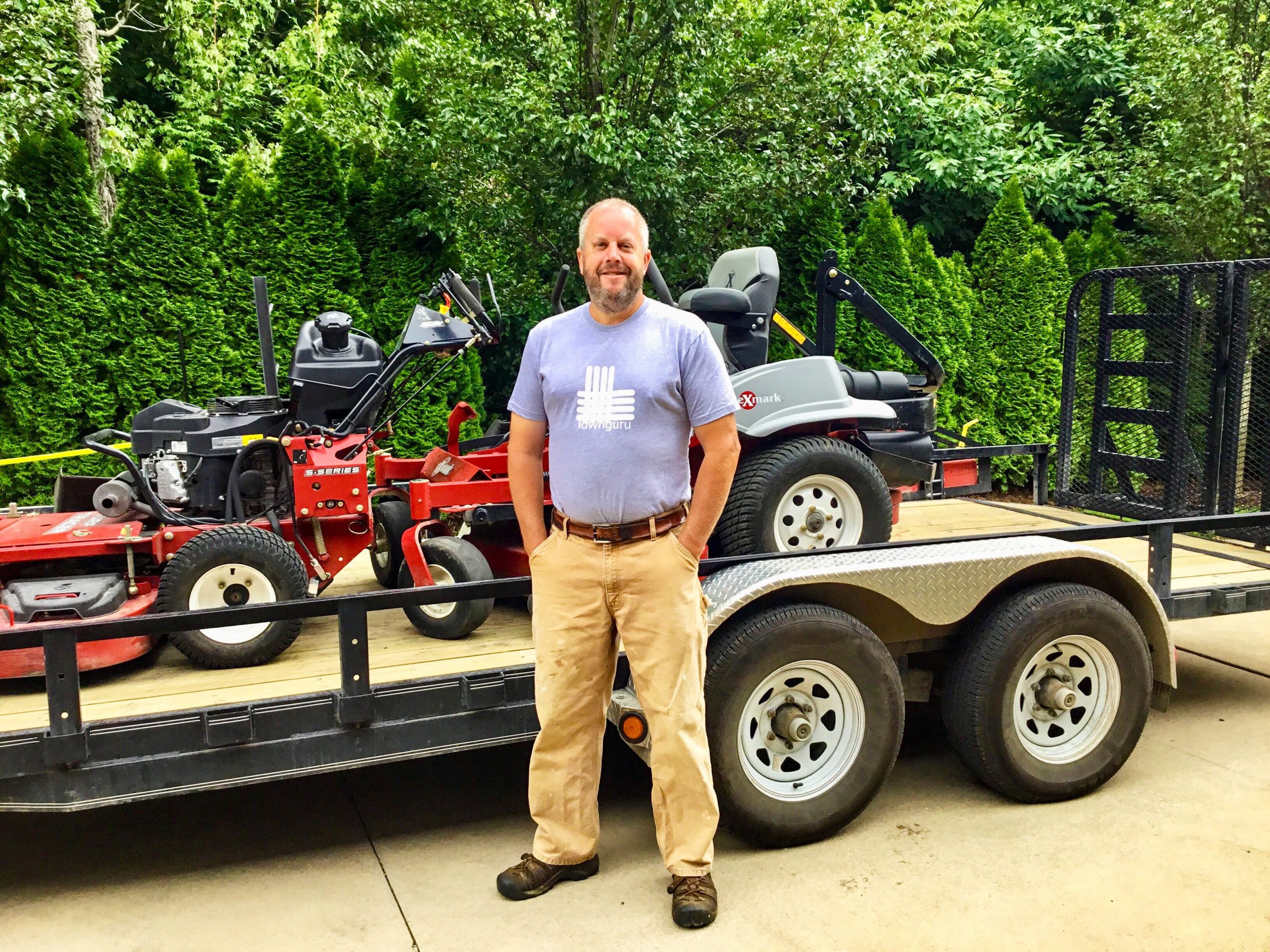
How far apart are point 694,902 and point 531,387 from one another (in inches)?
60.2

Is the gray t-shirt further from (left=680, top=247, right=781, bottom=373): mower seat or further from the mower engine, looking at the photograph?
the mower engine

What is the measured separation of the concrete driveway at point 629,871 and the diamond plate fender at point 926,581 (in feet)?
2.13

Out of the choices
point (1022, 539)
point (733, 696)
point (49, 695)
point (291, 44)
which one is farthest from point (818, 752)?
point (291, 44)

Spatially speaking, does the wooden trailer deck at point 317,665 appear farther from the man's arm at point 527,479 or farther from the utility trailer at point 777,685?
the man's arm at point 527,479

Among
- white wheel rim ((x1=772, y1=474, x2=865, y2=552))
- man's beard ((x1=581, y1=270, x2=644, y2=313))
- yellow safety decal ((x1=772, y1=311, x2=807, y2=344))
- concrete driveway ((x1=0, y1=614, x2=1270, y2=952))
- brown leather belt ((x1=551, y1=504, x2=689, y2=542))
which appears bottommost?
concrete driveway ((x1=0, y1=614, x2=1270, y2=952))

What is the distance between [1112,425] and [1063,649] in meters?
2.31

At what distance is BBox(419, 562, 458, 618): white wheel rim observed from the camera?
4.05m

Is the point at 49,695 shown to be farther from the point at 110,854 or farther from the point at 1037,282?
the point at 1037,282

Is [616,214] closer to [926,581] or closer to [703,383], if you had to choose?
[703,383]

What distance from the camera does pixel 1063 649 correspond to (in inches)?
160

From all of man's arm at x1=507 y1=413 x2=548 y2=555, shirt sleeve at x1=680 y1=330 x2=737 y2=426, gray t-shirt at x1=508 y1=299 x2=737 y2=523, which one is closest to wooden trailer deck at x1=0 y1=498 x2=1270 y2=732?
man's arm at x1=507 y1=413 x2=548 y2=555

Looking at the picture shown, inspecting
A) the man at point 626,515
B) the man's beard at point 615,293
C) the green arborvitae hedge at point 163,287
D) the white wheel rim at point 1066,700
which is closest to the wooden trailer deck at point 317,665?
the man at point 626,515

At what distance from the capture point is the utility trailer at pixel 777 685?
124 inches

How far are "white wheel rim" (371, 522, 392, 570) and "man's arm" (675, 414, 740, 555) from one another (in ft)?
7.12
